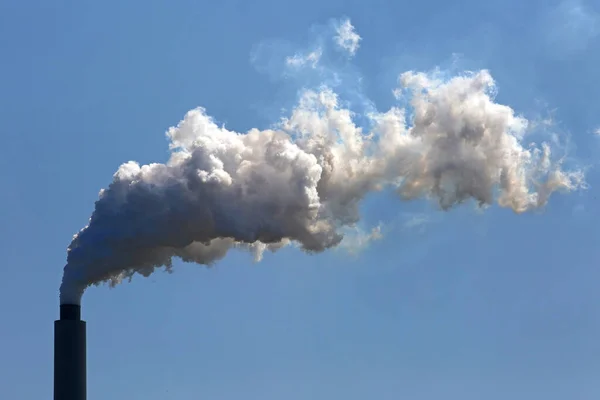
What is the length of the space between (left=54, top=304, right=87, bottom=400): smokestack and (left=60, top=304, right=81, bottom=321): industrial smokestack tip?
0.58 m

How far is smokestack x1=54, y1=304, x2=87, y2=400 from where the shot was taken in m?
55.2

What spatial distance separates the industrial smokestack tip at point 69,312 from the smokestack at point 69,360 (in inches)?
22.9

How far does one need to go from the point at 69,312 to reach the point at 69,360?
322 cm

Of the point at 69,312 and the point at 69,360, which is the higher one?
the point at 69,312

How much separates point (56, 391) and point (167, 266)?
9.78m

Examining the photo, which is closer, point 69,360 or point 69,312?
point 69,360

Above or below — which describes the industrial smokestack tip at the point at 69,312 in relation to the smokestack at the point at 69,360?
above

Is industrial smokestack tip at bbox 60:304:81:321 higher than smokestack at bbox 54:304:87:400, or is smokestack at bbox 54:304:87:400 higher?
industrial smokestack tip at bbox 60:304:81:321

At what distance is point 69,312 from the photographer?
57.3m

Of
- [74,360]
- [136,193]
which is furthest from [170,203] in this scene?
[74,360]

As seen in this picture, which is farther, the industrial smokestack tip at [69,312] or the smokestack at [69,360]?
the industrial smokestack tip at [69,312]

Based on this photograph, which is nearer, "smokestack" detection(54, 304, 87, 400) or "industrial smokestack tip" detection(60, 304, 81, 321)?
"smokestack" detection(54, 304, 87, 400)

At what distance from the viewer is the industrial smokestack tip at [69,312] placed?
57.3 meters

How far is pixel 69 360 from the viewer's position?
55375 millimetres
